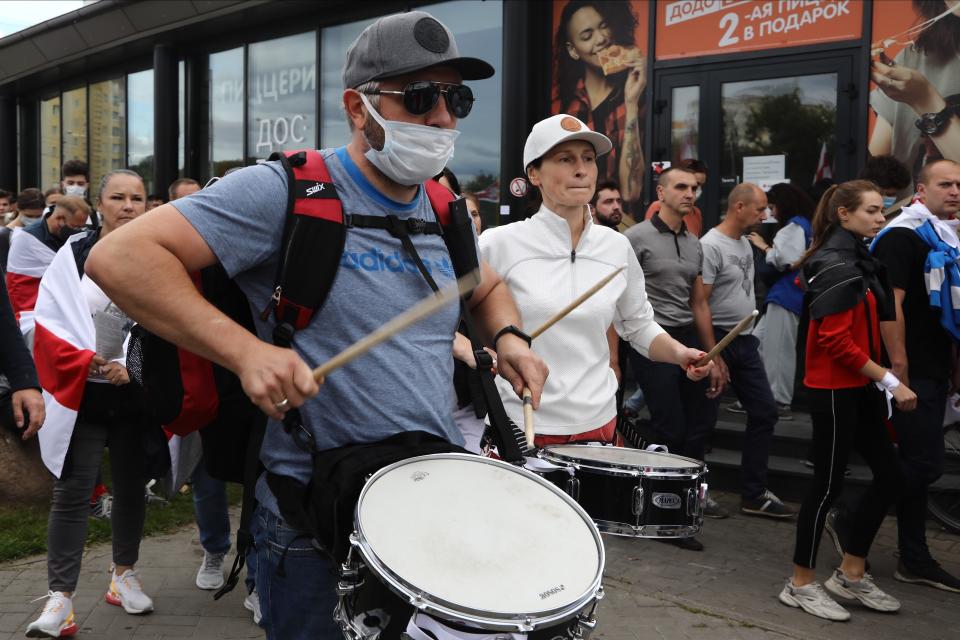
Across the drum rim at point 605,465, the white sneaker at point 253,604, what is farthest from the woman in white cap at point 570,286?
the white sneaker at point 253,604

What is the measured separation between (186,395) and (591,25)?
869cm

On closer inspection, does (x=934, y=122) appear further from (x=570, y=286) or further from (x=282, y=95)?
(x=282, y=95)

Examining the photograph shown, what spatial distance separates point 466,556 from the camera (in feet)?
6.27

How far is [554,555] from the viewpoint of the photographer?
6.53 ft

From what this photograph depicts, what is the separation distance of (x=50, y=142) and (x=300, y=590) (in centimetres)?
2079

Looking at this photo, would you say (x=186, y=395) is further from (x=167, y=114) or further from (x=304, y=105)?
(x=167, y=114)

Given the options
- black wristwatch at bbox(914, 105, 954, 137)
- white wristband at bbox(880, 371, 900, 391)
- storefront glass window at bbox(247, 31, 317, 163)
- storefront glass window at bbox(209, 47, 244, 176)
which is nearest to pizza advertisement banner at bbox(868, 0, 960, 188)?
black wristwatch at bbox(914, 105, 954, 137)

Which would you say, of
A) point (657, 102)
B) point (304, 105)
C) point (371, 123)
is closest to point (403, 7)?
point (304, 105)

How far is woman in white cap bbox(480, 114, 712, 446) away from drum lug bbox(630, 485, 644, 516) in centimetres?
45

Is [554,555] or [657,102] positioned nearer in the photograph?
[554,555]

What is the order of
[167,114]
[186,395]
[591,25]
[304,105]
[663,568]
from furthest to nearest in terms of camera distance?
1. [167,114]
2. [304,105]
3. [591,25]
4. [663,568]
5. [186,395]

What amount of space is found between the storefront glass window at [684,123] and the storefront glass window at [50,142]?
49.6ft

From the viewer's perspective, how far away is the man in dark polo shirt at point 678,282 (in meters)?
6.41

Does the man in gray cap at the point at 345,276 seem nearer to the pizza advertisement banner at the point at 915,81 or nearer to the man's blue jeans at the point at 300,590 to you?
the man's blue jeans at the point at 300,590
